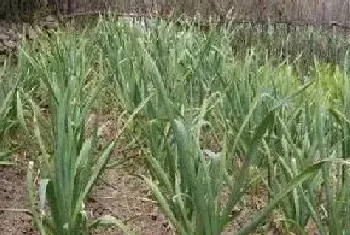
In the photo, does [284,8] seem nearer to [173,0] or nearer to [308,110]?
[173,0]

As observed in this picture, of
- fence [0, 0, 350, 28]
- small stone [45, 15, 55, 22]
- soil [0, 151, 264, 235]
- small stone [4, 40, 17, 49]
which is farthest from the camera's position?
small stone [45, 15, 55, 22]

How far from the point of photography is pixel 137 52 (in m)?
3.18

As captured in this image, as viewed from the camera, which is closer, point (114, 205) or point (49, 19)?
point (114, 205)

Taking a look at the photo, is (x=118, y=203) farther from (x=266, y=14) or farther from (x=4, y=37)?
(x=266, y=14)

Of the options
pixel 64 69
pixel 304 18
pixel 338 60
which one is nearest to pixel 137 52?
pixel 64 69

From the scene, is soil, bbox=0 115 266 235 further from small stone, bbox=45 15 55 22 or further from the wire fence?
small stone, bbox=45 15 55 22

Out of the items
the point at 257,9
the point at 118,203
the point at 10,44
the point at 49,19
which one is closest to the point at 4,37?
the point at 10,44

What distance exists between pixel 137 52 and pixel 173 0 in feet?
13.7

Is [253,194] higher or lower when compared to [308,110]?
lower

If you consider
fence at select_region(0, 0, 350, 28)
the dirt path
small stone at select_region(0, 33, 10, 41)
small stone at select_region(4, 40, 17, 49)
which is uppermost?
fence at select_region(0, 0, 350, 28)

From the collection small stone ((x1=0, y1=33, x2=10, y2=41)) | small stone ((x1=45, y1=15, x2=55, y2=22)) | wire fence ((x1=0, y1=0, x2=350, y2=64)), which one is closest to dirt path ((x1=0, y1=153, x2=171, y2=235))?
wire fence ((x1=0, y1=0, x2=350, y2=64))

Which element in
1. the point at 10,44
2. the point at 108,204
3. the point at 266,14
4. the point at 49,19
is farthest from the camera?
the point at 49,19

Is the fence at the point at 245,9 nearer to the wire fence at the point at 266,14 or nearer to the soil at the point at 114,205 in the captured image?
the wire fence at the point at 266,14

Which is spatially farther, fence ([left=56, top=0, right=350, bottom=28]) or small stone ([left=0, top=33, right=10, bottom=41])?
fence ([left=56, top=0, right=350, bottom=28])
